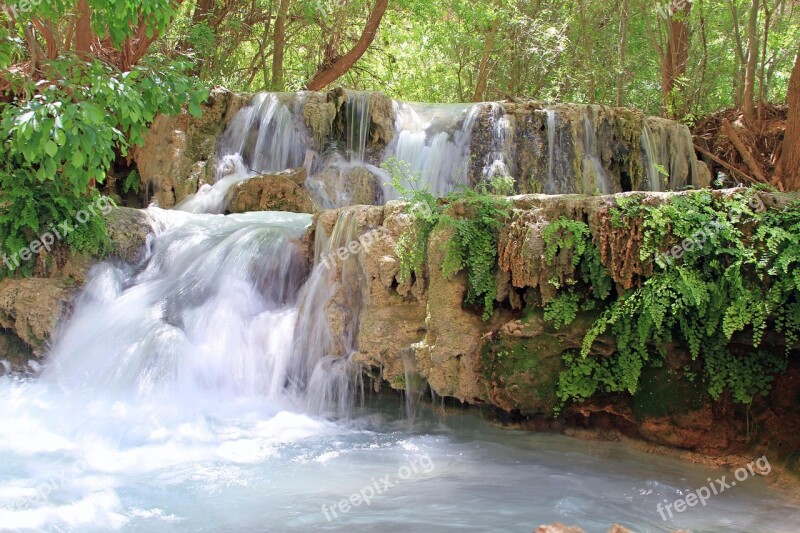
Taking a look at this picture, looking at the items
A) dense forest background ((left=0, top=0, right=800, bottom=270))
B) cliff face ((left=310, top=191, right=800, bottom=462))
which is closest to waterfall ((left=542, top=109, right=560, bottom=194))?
dense forest background ((left=0, top=0, right=800, bottom=270))

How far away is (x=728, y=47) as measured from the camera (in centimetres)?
1764

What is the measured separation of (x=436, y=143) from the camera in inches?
524

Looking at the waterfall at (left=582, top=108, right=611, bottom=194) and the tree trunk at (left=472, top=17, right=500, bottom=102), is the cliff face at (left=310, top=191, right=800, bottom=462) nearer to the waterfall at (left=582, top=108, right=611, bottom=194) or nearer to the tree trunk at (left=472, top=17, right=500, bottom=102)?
the waterfall at (left=582, top=108, right=611, bottom=194)

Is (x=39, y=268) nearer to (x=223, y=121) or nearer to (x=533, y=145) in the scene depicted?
(x=223, y=121)

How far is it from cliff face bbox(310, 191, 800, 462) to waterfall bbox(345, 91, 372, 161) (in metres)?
6.69

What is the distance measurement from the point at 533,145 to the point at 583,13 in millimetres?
7341

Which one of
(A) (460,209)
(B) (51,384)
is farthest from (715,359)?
(B) (51,384)

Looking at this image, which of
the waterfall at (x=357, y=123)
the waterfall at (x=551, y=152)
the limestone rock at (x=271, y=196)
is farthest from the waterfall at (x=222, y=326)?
the waterfall at (x=551, y=152)
